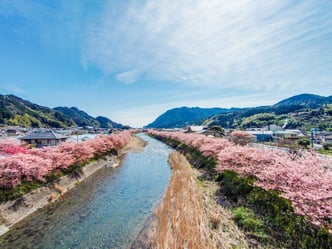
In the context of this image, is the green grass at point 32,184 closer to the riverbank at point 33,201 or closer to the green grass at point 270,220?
the riverbank at point 33,201

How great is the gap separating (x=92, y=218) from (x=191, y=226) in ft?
22.0

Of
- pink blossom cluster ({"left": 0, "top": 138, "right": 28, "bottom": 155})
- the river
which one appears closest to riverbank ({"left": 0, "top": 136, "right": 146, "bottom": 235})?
the river

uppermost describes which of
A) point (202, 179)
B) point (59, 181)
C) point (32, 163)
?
point (32, 163)

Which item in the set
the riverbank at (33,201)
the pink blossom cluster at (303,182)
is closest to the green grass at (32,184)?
the riverbank at (33,201)

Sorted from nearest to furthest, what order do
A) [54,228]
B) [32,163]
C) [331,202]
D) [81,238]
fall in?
[331,202]
[81,238]
[54,228]
[32,163]

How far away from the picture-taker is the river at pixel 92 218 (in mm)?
8844

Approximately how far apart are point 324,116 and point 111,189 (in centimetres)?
14675

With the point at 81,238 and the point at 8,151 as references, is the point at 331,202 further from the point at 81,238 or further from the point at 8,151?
the point at 8,151

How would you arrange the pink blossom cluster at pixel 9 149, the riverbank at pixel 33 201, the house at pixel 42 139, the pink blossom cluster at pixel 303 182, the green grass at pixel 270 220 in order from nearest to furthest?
the pink blossom cluster at pixel 303 182 < the green grass at pixel 270 220 < the riverbank at pixel 33 201 < the pink blossom cluster at pixel 9 149 < the house at pixel 42 139

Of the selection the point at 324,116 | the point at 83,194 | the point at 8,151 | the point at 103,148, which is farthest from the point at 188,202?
the point at 324,116

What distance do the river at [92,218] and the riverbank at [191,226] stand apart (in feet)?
3.19

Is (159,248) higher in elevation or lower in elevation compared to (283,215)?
lower

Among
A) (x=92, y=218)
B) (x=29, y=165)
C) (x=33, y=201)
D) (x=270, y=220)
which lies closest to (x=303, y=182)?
(x=270, y=220)

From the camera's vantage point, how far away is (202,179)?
56.6ft
